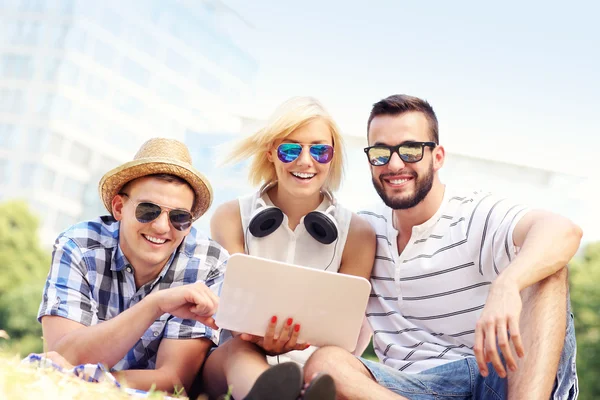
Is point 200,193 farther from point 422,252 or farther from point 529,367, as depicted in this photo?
point 529,367

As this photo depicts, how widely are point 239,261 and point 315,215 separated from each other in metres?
0.96

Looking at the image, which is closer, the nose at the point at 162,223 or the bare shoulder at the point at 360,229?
the nose at the point at 162,223

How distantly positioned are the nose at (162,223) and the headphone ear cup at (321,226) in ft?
2.69

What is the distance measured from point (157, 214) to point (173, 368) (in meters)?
0.68

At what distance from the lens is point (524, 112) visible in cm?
4638

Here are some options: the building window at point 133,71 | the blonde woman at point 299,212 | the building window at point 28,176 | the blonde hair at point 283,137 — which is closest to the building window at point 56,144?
the building window at point 28,176

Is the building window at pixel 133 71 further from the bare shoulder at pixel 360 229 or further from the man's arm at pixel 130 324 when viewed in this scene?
the man's arm at pixel 130 324

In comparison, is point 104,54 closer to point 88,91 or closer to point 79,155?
point 88,91

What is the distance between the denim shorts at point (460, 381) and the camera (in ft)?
9.72

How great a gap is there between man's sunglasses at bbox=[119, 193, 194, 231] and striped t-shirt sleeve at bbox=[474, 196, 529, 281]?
55.2 inches

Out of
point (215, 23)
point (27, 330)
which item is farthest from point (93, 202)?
point (215, 23)

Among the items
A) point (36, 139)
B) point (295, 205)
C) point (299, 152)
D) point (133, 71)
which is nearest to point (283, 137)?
point (299, 152)

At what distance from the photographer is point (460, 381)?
10.3 feet

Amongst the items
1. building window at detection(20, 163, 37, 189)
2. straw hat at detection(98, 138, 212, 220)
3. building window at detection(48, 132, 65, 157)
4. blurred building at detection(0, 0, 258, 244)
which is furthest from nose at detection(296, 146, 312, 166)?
building window at detection(48, 132, 65, 157)
